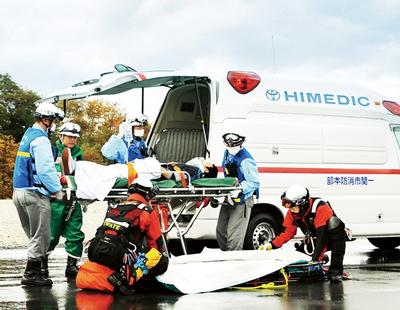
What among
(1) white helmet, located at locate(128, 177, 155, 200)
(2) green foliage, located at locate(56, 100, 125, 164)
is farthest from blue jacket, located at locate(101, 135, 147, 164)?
(2) green foliage, located at locate(56, 100, 125, 164)

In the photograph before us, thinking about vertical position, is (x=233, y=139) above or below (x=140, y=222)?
above

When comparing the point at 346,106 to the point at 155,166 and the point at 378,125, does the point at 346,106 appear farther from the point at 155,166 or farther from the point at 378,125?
the point at 155,166

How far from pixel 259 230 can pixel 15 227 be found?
1279 centimetres

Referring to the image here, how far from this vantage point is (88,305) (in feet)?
24.6

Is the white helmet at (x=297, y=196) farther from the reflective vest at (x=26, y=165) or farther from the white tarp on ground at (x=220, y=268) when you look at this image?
the reflective vest at (x=26, y=165)

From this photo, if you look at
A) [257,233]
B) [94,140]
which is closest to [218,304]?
[257,233]

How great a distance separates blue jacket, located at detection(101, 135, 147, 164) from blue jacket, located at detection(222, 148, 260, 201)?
1153 mm

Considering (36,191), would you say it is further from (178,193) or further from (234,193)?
(234,193)

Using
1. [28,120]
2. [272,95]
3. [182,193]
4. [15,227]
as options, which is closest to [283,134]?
[272,95]

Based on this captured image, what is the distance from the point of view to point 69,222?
9898 mm

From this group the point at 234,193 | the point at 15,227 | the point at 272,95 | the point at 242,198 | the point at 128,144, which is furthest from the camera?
the point at 15,227

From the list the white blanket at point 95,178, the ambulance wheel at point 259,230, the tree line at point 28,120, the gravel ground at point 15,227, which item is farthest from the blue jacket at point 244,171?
the tree line at point 28,120

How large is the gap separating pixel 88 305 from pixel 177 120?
16.6 ft

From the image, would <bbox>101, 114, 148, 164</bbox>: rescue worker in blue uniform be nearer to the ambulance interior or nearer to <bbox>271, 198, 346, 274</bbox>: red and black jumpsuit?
the ambulance interior
